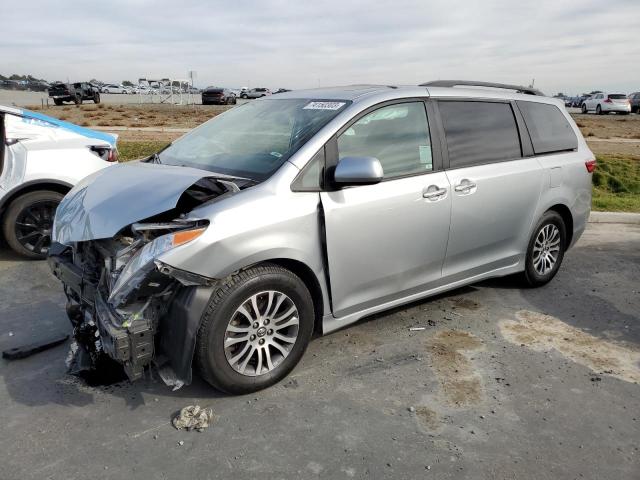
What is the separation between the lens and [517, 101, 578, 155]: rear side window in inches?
185

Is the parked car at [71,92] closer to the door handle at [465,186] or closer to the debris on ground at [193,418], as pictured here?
the door handle at [465,186]

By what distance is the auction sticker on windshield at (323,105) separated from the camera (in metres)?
3.62

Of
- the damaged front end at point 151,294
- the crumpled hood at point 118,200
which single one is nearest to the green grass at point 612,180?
the crumpled hood at point 118,200

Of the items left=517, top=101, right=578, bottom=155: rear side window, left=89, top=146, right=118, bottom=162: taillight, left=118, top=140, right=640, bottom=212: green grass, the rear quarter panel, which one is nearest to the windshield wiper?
left=89, top=146, right=118, bottom=162: taillight

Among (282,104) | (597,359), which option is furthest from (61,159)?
(597,359)

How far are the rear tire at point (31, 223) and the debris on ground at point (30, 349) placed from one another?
2.07 m

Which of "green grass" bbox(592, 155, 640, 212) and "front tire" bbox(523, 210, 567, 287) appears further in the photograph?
"green grass" bbox(592, 155, 640, 212)

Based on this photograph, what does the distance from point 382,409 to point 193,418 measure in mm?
1066

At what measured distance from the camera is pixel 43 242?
564cm

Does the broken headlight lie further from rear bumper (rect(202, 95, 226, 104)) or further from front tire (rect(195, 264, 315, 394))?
rear bumper (rect(202, 95, 226, 104))

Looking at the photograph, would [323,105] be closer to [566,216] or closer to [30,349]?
[30,349]

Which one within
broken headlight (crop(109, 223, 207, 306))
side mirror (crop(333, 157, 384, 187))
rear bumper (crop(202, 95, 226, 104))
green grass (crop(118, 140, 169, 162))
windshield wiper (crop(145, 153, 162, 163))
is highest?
rear bumper (crop(202, 95, 226, 104))

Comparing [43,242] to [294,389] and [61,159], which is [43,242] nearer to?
[61,159]

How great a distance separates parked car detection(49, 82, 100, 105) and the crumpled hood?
129ft
